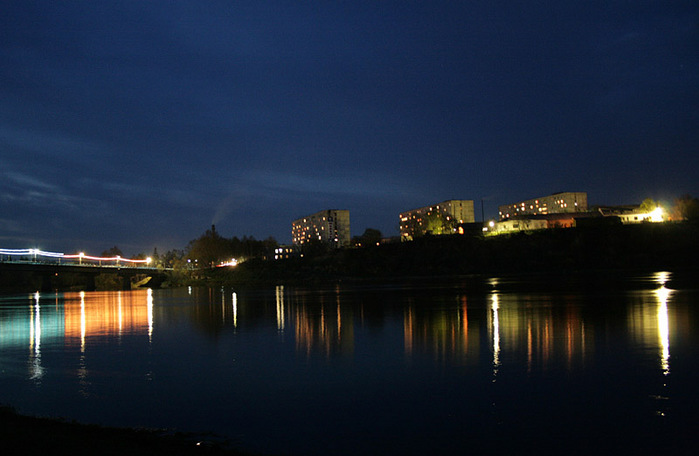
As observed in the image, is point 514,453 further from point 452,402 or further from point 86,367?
point 86,367

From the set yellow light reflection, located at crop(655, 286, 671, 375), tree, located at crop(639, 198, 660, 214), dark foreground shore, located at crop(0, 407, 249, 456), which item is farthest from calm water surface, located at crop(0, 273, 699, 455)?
tree, located at crop(639, 198, 660, 214)

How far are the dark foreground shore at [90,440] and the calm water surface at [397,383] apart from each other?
79 cm

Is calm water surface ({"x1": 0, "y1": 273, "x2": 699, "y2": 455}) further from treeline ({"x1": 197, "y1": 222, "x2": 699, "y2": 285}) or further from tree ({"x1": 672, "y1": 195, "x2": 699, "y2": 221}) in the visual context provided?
tree ({"x1": 672, "y1": 195, "x2": 699, "y2": 221})

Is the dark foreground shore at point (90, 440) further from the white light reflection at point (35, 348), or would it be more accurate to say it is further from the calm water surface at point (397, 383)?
the white light reflection at point (35, 348)

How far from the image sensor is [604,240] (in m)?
93.1

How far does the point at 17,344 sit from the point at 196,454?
1826cm

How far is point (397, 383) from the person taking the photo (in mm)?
13094

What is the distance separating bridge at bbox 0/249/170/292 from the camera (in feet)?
354

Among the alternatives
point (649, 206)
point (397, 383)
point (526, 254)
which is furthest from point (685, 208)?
point (397, 383)

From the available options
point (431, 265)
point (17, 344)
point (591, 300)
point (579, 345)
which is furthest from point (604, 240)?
point (17, 344)

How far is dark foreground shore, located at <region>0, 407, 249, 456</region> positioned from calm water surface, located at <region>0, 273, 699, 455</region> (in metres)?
0.79

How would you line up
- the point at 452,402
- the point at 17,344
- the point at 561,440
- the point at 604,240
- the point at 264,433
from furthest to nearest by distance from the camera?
the point at 604,240
the point at 17,344
the point at 452,402
the point at 264,433
the point at 561,440

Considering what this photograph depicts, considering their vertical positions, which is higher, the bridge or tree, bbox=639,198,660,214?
tree, bbox=639,198,660,214

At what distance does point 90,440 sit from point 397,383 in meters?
6.97
